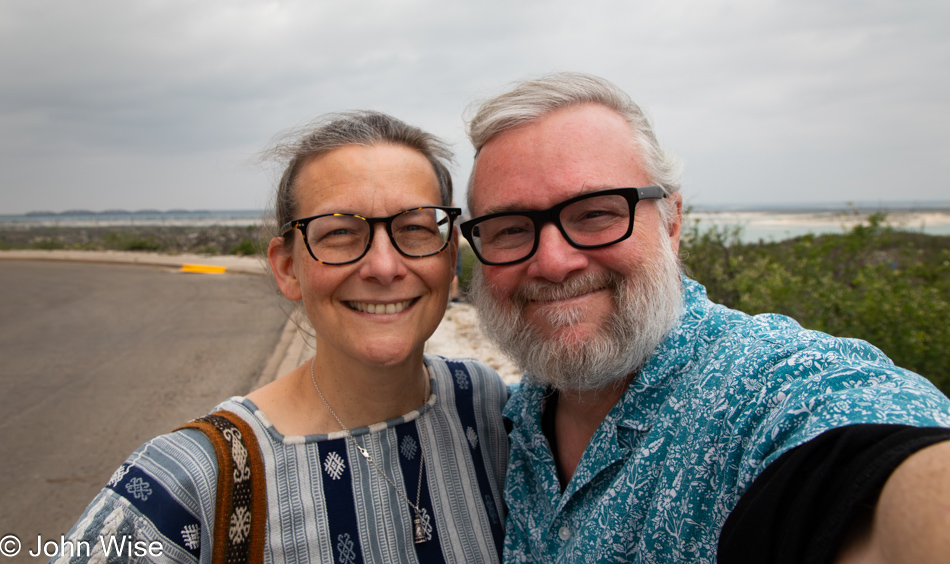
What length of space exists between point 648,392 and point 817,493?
2.33 feet

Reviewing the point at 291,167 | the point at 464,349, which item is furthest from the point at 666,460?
the point at 464,349

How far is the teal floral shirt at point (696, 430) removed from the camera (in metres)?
0.95

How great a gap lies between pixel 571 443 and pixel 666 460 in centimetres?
52

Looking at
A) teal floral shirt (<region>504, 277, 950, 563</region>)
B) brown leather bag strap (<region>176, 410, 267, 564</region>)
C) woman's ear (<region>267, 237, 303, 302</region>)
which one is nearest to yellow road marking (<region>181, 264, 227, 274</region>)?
woman's ear (<region>267, 237, 303, 302</region>)

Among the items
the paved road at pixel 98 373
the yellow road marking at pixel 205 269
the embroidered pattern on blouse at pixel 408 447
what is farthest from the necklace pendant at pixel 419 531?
the yellow road marking at pixel 205 269

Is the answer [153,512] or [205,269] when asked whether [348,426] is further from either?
[205,269]

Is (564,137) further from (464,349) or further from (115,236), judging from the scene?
(115,236)

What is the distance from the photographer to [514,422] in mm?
1938

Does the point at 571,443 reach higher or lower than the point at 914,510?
lower

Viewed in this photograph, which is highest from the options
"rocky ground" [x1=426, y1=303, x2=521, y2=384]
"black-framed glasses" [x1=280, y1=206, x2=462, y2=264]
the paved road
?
"black-framed glasses" [x1=280, y1=206, x2=462, y2=264]

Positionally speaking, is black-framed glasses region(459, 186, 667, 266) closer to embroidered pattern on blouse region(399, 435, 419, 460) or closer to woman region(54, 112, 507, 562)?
woman region(54, 112, 507, 562)

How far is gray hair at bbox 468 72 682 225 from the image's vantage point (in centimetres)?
171

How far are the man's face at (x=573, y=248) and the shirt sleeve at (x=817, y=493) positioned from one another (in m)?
0.72

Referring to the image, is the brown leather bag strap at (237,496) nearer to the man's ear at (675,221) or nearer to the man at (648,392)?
the man at (648,392)
